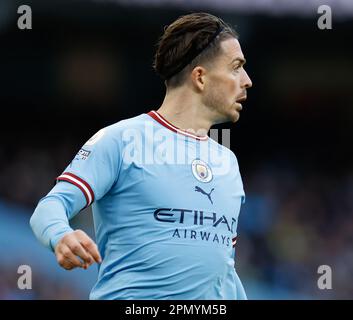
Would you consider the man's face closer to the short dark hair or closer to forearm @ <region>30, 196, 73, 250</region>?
the short dark hair

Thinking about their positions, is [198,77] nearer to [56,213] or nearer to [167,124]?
[167,124]

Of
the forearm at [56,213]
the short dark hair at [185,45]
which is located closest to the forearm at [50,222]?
the forearm at [56,213]

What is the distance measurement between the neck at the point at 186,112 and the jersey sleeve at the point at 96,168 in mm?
478

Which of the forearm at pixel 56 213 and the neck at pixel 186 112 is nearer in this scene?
the forearm at pixel 56 213

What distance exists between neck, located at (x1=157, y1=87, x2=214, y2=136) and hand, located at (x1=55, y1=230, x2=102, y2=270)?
1.21m

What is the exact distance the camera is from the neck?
4.14 meters

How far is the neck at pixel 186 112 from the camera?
13.6 feet

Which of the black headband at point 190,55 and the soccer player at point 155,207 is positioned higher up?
the black headband at point 190,55

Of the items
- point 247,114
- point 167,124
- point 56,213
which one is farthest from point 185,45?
point 247,114

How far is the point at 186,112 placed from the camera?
4.16 meters

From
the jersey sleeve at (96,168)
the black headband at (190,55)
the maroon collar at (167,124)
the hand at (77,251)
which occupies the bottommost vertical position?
the hand at (77,251)

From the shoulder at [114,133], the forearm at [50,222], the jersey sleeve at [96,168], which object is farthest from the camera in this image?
the shoulder at [114,133]

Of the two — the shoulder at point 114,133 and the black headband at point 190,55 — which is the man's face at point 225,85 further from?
the shoulder at point 114,133

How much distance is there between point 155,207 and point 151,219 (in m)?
0.06
